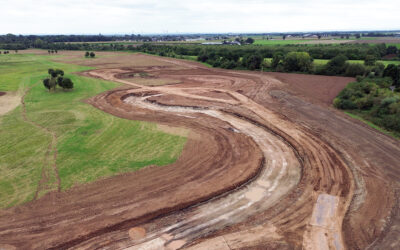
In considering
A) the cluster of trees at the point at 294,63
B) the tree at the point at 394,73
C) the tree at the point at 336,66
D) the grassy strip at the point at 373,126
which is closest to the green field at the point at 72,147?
the grassy strip at the point at 373,126

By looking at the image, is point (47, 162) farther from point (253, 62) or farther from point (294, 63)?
point (294, 63)

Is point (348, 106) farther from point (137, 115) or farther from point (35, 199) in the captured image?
point (35, 199)

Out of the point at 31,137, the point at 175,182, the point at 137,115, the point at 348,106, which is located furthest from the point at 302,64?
the point at 31,137

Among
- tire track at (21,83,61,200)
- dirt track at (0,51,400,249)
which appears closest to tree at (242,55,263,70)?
dirt track at (0,51,400,249)

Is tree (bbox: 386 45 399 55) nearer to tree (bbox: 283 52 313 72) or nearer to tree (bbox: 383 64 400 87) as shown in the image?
tree (bbox: 283 52 313 72)

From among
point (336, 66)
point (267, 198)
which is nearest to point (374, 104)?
point (267, 198)

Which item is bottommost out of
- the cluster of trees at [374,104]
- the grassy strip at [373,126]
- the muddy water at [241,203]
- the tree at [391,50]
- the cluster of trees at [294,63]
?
the muddy water at [241,203]

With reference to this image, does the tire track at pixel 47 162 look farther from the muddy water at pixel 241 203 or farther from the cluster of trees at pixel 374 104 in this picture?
the cluster of trees at pixel 374 104
